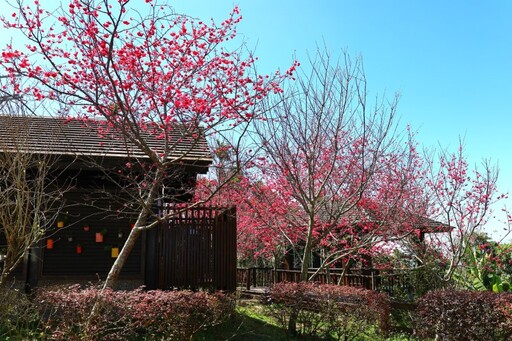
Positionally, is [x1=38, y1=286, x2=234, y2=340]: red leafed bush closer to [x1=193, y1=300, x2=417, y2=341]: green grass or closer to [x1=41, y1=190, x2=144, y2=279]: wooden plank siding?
[x1=193, y1=300, x2=417, y2=341]: green grass

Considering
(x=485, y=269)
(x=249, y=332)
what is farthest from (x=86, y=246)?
(x=485, y=269)

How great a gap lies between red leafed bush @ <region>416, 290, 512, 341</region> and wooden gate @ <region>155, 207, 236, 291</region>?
3414mm

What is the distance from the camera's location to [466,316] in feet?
20.1

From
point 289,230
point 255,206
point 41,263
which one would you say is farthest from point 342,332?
point 41,263

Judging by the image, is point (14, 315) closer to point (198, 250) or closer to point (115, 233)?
point (198, 250)

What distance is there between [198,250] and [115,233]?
2.17 m

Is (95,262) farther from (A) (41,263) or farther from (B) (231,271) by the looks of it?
(B) (231,271)

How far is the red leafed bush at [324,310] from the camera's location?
6289mm

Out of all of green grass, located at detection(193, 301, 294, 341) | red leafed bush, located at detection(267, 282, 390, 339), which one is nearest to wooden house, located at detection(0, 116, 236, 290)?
green grass, located at detection(193, 301, 294, 341)

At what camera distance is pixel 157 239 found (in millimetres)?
7965

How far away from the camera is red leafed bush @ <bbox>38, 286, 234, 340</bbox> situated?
195 inches

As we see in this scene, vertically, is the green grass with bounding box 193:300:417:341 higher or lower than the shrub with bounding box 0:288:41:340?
lower

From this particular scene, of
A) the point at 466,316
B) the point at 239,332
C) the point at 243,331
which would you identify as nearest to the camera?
the point at 466,316

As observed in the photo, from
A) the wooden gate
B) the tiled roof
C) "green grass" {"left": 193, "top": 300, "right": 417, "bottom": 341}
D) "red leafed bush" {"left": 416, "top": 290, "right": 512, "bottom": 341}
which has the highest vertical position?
the tiled roof
